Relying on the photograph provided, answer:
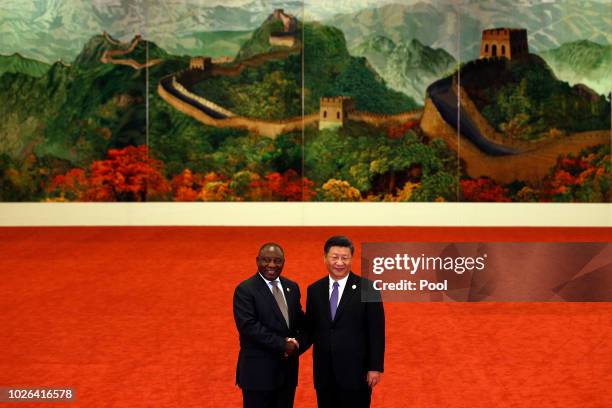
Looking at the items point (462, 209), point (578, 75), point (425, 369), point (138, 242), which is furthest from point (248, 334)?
point (578, 75)

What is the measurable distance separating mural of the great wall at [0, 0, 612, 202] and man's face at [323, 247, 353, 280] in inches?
562

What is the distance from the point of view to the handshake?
4.14 meters

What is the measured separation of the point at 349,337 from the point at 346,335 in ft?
0.06

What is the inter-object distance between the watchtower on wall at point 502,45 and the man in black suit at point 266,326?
15.2m

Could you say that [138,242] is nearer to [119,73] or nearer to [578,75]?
[119,73]

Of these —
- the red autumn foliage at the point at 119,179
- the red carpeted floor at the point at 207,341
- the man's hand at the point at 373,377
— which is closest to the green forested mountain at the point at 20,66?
the red autumn foliage at the point at 119,179

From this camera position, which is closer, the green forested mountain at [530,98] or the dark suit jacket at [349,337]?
the dark suit jacket at [349,337]

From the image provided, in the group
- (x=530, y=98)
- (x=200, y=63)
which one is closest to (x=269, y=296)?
(x=200, y=63)

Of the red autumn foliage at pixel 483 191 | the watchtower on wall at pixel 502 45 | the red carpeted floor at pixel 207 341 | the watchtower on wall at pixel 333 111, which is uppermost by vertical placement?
the watchtower on wall at pixel 502 45

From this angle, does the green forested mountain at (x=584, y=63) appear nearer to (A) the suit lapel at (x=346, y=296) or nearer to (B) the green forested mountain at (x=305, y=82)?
(B) the green forested mountain at (x=305, y=82)

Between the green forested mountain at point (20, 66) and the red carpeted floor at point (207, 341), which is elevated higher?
the green forested mountain at point (20, 66)

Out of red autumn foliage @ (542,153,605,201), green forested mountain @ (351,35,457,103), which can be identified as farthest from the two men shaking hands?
red autumn foliage @ (542,153,605,201)

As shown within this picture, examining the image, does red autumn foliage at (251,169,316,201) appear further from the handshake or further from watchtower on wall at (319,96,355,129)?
the handshake

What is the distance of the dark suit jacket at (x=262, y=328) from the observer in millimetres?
4203
